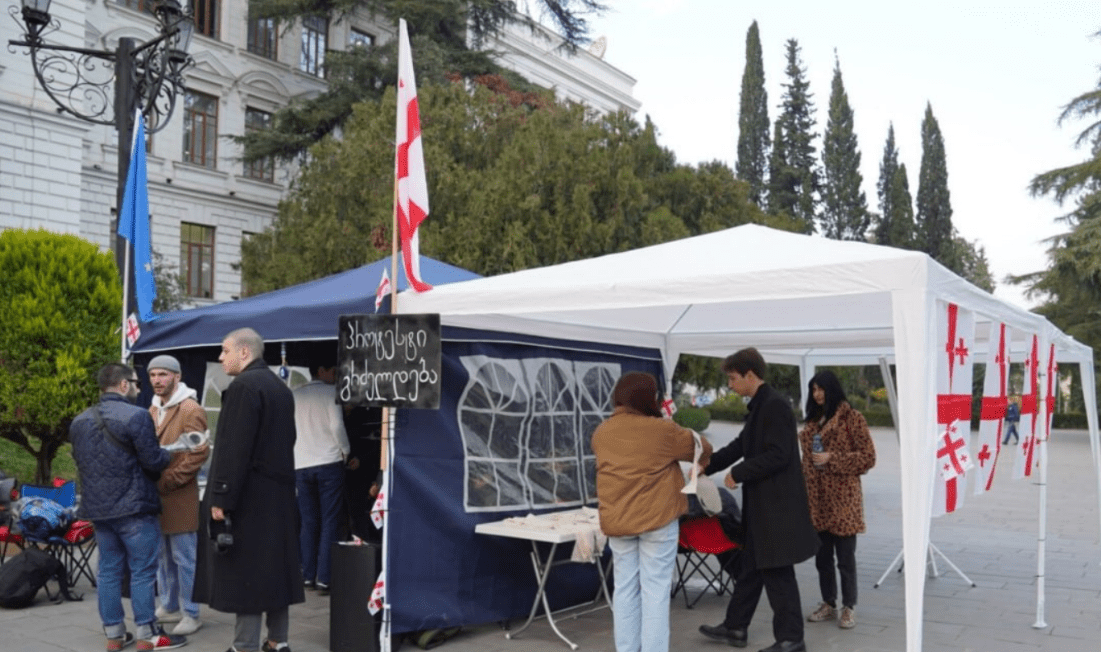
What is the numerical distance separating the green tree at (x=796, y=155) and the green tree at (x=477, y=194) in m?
37.6

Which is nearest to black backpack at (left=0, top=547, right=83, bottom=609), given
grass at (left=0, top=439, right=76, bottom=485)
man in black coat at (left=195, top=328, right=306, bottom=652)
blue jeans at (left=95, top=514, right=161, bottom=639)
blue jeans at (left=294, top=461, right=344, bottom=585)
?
blue jeans at (left=95, top=514, right=161, bottom=639)

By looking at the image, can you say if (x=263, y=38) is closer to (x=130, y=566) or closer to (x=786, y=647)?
(x=130, y=566)

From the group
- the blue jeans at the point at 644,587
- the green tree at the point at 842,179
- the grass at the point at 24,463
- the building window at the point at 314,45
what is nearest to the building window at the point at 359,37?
the building window at the point at 314,45

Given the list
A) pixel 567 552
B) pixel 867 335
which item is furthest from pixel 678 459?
pixel 867 335

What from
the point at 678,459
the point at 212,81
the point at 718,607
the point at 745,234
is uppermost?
the point at 212,81

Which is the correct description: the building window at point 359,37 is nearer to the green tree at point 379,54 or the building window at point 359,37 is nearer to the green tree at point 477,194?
the green tree at point 379,54

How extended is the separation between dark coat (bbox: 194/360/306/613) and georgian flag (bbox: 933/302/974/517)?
11.0ft

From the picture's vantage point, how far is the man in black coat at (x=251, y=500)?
17.1 ft

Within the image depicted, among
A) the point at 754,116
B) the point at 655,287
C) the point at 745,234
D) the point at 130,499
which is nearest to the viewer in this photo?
the point at 655,287

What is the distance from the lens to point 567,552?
268 inches

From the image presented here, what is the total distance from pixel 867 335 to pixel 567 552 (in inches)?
127

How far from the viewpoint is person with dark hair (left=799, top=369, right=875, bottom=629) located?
6355 mm

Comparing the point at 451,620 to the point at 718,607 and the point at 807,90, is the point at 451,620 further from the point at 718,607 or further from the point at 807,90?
the point at 807,90

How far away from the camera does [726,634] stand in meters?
6.07
